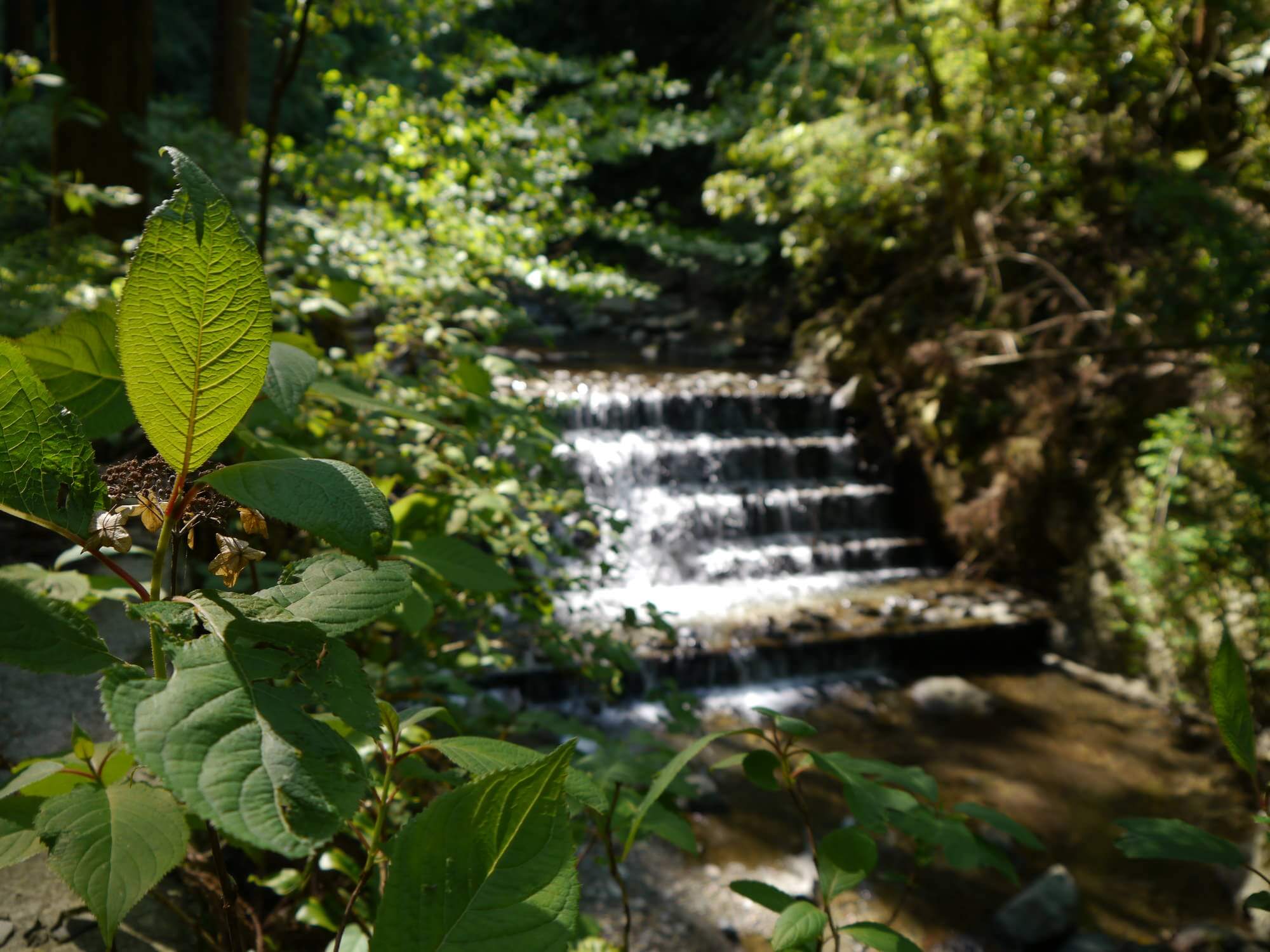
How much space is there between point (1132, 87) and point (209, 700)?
30.0 ft

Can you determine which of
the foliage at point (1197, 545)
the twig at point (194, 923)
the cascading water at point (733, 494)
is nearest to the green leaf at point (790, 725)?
the twig at point (194, 923)

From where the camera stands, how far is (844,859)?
0.83 meters

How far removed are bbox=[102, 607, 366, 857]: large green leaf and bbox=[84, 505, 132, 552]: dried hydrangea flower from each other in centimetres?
11

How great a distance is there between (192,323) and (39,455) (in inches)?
4.7

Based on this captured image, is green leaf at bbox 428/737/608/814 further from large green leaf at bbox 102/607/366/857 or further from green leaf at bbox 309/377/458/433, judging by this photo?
green leaf at bbox 309/377/458/433

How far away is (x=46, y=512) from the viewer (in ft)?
1.36

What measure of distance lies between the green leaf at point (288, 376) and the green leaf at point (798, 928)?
603mm

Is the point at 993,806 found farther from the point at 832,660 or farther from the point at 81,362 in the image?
the point at 81,362

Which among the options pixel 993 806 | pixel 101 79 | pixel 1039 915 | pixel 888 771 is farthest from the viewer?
pixel 101 79

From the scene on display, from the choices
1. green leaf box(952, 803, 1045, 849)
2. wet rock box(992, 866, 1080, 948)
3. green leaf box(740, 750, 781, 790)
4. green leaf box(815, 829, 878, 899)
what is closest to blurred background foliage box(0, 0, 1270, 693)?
green leaf box(740, 750, 781, 790)

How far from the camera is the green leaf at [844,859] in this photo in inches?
32.3

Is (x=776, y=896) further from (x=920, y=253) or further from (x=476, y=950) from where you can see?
(x=920, y=253)

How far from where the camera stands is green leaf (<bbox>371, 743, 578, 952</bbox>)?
423 millimetres

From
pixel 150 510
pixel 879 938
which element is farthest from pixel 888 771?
pixel 150 510
